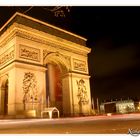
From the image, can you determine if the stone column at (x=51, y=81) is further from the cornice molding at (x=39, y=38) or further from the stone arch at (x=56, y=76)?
the cornice molding at (x=39, y=38)

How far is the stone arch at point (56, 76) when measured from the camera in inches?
370

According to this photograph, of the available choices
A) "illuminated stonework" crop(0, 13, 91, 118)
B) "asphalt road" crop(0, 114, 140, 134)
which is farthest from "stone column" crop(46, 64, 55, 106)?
"asphalt road" crop(0, 114, 140, 134)

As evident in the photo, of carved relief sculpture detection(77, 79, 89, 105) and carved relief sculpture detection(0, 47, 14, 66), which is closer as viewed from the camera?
carved relief sculpture detection(0, 47, 14, 66)

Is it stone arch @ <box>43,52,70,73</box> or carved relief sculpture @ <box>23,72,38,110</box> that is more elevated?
stone arch @ <box>43,52,70,73</box>

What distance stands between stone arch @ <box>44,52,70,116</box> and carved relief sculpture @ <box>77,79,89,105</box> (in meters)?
0.72

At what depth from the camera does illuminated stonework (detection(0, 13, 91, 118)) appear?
7707 millimetres

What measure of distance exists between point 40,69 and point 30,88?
83 cm

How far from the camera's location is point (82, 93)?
985 centimetres

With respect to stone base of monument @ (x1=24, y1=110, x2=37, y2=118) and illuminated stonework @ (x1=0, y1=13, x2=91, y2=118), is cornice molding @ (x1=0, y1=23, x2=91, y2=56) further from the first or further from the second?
stone base of monument @ (x1=24, y1=110, x2=37, y2=118)

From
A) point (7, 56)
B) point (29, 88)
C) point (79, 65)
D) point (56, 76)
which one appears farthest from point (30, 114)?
point (79, 65)

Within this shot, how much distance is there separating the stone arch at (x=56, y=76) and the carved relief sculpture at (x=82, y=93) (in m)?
0.72

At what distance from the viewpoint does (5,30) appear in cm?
884

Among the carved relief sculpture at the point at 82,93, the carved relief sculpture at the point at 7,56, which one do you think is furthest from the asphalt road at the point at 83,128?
the carved relief sculpture at the point at 82,93

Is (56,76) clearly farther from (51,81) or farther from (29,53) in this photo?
(29,53)
